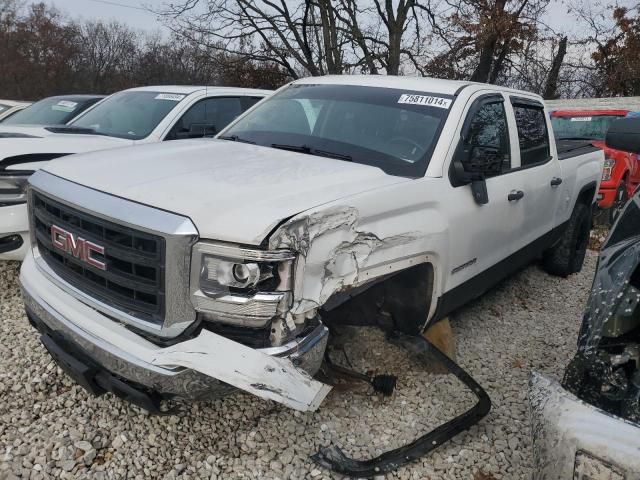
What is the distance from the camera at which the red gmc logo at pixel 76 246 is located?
2312mm

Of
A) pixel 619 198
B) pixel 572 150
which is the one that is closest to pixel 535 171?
pixel 572 150

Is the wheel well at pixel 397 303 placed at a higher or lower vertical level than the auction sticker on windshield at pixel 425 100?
lower

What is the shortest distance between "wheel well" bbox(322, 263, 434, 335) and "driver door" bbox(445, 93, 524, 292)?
0.19 metres

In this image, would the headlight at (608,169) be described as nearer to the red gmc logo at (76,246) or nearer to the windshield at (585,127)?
the windshield at (585,127)

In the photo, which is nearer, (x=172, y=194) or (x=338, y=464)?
(x=172, y=194)

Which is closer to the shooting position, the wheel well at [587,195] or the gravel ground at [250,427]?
the gravel ground at [250,427]

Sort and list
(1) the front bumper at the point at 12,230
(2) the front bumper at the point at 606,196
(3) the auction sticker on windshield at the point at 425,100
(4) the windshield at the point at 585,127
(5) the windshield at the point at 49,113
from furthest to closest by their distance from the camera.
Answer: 1. (4) the windshield at the point at 585,127
2. (2) the front bumper at the point at 606,196
3. (5) the windshield at the point at 49,113
4. (1) the front bumper at the point at 12,230
5. (3) the auction sticker on windshield at the point at 425,100

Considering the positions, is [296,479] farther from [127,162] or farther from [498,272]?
[498,272]

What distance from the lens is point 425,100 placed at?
11.0 feet

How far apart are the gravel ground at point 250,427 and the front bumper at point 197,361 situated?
1.26 feet

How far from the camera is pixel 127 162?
2709 millimetres

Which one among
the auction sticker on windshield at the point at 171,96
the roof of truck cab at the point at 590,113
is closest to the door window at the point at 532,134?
the auction sticker on windshield at the point at 171,96

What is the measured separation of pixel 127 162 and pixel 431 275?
1.73m

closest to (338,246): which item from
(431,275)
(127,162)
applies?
(431,275)
